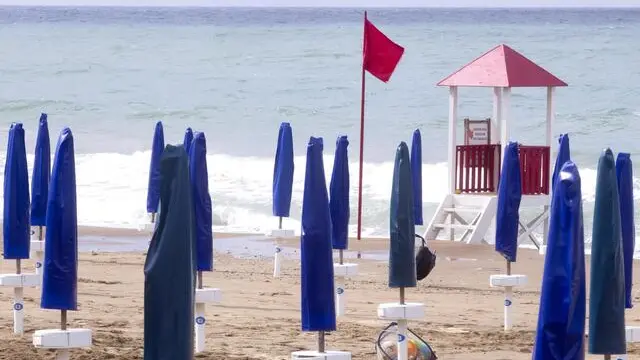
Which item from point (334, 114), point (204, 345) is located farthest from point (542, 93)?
point (204, 345)

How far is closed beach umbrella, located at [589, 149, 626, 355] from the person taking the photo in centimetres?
623

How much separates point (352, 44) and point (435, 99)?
22.4 m

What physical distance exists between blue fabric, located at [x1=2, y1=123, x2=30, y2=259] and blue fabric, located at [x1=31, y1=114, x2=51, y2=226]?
6.1 inches

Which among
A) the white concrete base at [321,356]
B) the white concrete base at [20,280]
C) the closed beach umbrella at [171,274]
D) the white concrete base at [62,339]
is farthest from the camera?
the white concrete base at [20,280]

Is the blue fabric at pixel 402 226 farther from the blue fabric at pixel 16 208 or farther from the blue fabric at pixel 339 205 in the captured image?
the blue fabric at pixel 16 208

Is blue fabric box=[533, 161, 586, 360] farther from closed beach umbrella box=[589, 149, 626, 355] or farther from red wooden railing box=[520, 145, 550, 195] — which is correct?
red wooden railing box=[520, 145, 550, 195]

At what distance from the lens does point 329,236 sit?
24.5 ft

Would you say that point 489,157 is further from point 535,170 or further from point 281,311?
point 281,311

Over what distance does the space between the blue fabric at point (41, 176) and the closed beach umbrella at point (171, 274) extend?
4.31 meters

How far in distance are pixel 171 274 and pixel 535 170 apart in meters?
11.3

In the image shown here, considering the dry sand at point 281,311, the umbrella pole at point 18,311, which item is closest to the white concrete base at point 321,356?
the dry sand at point 281,311

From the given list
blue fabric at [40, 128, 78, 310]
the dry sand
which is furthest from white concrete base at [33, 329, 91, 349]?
the dry sand

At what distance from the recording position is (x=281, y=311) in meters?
11.8

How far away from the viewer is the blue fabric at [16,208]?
31.4 ft
